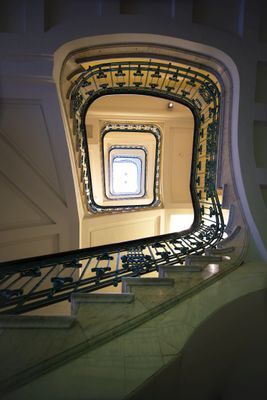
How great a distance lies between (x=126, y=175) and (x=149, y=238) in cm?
823

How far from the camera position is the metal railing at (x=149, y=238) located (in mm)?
2254

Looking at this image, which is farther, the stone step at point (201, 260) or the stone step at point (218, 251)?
the stone step at point (218, 251)

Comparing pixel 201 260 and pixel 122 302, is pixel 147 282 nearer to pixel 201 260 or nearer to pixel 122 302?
pixel 122 302

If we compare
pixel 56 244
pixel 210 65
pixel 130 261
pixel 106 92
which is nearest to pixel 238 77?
pixel 210 65

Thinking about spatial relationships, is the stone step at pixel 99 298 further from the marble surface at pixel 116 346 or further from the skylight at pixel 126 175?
the skylight at pixel 126 175

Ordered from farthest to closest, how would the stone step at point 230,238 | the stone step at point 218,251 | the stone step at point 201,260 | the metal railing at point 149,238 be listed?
the stone step at point 230,238 < the stone step at point 218,251 < the stone step at point 201,260 < the metal railing at point 149,238

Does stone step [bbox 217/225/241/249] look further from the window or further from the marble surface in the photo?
the window

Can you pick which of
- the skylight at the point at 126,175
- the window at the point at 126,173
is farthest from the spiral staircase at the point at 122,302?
the skylight at the point at 126,175

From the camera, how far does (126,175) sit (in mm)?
11078

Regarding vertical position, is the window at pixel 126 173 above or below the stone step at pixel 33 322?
above

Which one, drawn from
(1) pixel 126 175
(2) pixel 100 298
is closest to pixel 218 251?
(2) pixel 100 298

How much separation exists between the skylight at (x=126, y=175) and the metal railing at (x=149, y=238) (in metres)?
4.24

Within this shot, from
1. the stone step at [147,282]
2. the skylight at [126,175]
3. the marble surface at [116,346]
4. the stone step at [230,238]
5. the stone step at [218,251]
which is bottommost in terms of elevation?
the marble surface at [116,346]

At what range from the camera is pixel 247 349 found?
2.17 metres
